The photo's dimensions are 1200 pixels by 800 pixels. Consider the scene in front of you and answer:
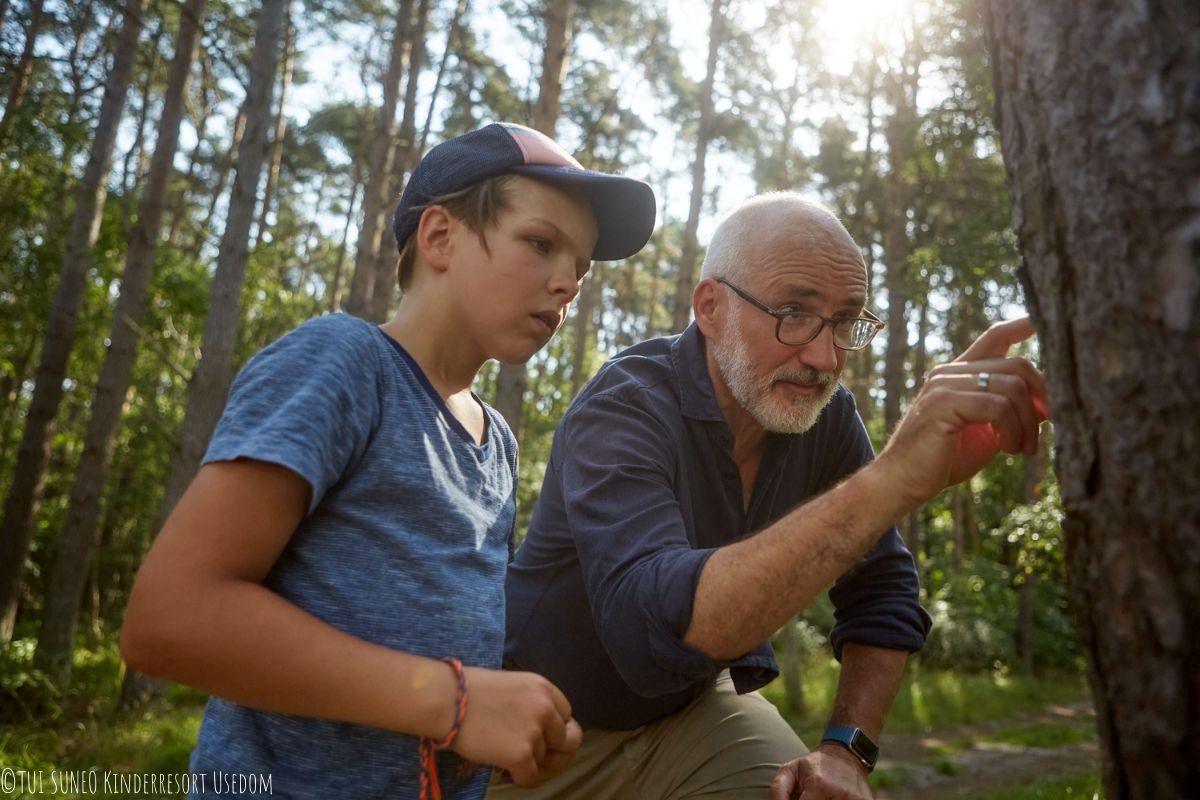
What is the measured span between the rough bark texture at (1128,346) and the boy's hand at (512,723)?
2.54 ft

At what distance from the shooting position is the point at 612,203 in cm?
220

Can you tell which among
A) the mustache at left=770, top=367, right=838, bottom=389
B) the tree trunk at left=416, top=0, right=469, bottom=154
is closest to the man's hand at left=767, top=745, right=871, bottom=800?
the mustache at left=770, top=367, right=838, bottom=389

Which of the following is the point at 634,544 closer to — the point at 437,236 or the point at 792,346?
the point at 437,236

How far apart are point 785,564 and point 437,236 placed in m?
1.01

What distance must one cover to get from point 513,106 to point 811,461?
1861 cm

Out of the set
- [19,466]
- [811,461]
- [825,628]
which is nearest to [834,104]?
Result: [825,628]

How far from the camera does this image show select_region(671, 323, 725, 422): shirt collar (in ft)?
8.55

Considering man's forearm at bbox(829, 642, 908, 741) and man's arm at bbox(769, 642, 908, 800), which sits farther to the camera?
man's forearm at bbox(829, 642, 908, 741)

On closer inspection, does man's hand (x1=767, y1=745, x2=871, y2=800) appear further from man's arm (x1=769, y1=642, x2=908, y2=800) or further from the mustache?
the mustache

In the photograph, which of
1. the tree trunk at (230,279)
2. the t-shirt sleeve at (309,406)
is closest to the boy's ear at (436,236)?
the t-shirt sleeve at (309,406)

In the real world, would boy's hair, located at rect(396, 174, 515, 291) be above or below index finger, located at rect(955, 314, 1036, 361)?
above

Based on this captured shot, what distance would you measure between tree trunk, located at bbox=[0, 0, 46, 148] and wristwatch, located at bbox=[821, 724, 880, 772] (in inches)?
438

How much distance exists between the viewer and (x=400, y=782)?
1.63 m

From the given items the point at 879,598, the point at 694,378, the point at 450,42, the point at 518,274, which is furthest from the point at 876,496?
the point at 450,42
